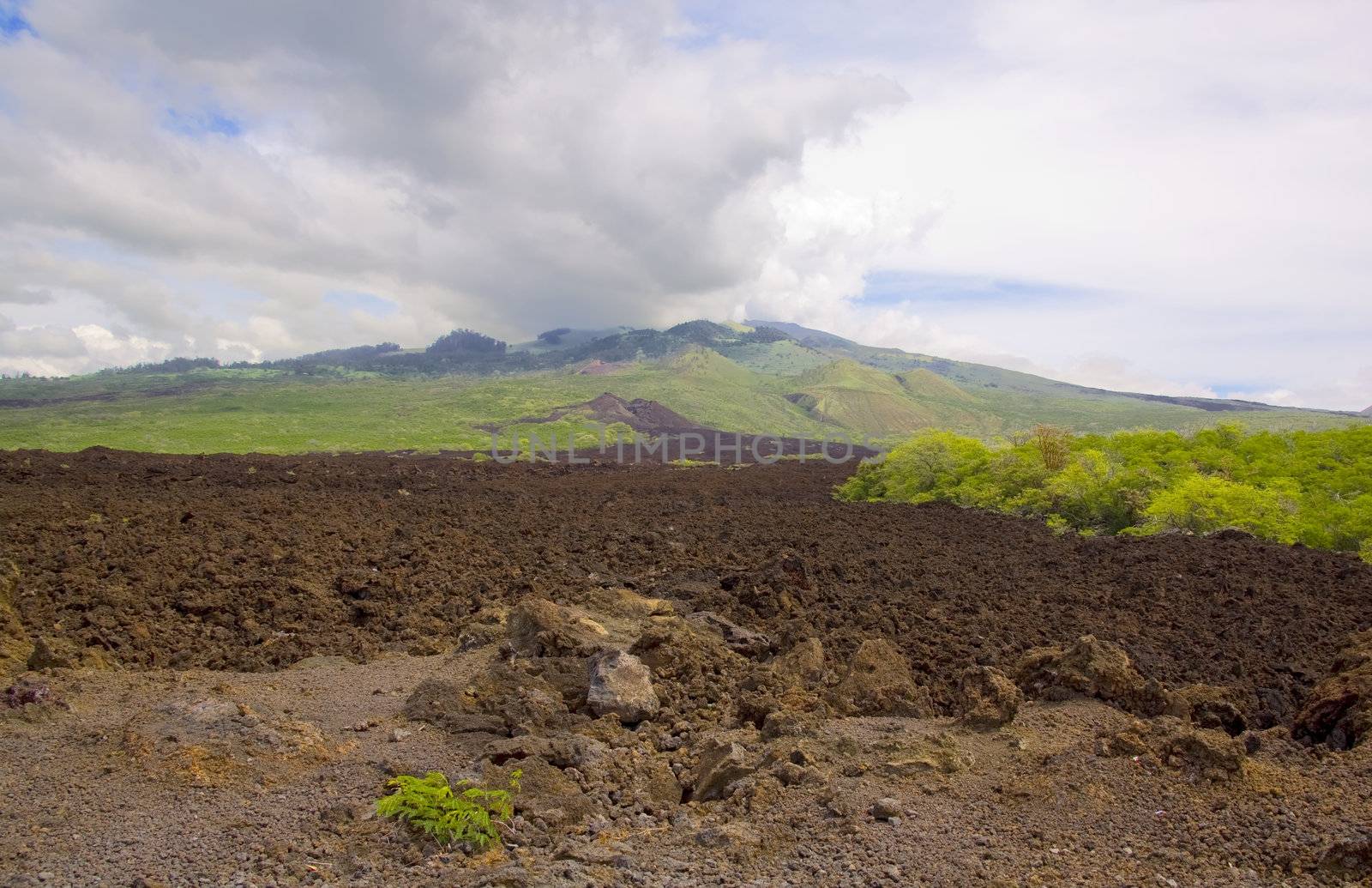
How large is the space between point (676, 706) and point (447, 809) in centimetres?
268

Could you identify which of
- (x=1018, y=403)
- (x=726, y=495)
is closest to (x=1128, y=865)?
(x=726, y=495)

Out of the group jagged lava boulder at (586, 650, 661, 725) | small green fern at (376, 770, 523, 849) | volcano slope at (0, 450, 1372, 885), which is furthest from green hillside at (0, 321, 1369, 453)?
small green fern at (376, 770, 523, 849)

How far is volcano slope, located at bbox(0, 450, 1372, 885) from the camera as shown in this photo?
15.7 feet

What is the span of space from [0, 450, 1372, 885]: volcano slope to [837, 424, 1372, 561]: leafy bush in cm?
348

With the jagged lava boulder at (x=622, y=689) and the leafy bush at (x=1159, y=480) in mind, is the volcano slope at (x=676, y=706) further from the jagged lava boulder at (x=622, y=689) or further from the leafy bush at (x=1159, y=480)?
the leafy bush at (x=1159, y=480)

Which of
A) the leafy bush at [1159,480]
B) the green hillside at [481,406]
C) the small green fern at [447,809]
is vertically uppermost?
the green hillside at [481,406]

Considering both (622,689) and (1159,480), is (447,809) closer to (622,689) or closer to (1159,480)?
(622,689)

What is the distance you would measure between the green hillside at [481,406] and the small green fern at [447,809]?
48.3 m

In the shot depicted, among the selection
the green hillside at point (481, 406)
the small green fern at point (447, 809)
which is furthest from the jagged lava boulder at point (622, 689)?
the green hillside at point (481, 406)

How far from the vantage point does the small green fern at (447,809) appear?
5035 millimetres

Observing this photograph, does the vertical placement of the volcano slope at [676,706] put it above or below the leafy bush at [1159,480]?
below

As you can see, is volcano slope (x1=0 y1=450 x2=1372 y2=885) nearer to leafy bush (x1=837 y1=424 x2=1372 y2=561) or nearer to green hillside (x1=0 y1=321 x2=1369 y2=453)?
leafy bush (x1=837 y1=424 x2=1372 y2=561)

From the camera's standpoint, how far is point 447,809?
5180mm

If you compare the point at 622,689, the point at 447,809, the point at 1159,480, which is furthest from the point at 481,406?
the point at 447,809
